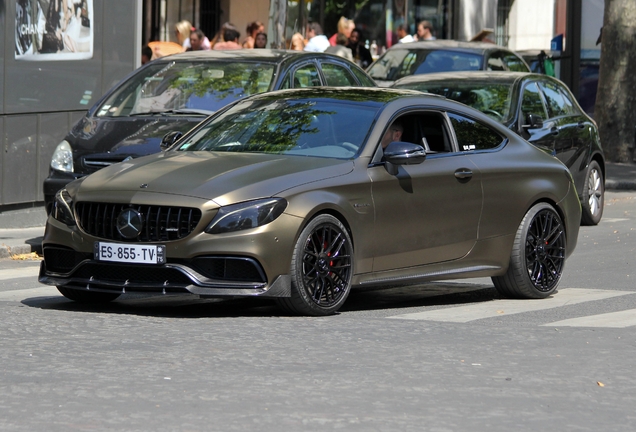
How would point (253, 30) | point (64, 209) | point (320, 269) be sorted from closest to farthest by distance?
point (320, 269), point (64, 209), point (253, 30)


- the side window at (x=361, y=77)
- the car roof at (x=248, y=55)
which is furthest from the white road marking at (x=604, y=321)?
the side window at (x=361, y=77)

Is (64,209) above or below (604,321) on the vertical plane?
above

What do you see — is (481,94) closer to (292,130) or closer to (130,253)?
(292,130)

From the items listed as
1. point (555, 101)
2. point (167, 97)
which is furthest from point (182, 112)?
point (555, 101)

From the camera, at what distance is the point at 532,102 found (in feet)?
52.0

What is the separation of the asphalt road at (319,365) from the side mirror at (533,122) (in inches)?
203

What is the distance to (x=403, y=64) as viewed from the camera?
70.2 feet

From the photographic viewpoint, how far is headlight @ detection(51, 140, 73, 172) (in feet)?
42.3

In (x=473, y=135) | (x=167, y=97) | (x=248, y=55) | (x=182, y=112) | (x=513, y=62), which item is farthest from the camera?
(x=513, y=62)

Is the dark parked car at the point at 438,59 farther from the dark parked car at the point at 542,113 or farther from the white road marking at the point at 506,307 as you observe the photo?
the white road marking at the point at 506,307

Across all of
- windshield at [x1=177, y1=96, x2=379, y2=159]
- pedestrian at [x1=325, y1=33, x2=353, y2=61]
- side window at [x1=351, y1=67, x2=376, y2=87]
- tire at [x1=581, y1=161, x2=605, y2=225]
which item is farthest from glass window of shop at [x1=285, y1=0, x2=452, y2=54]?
windshield at [x1=177, y1=96, x2=379, y2=159]

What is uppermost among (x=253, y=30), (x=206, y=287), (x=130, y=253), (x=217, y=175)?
(x=253, y=30)

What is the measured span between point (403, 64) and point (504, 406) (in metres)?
15.5

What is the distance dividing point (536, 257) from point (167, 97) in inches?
180
